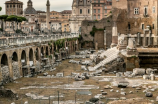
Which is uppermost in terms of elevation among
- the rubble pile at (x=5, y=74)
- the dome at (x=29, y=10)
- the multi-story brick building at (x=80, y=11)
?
the dome at (x=29, y=10)

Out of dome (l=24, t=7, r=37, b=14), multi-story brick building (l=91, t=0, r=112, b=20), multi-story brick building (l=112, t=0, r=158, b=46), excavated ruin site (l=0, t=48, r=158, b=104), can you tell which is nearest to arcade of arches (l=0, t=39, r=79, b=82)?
excavated ruin site (l=0, t=48, r=158, b=104)

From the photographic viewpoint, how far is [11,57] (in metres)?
24.4

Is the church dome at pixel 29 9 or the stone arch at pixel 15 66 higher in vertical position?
the church dome at pixel 29 9

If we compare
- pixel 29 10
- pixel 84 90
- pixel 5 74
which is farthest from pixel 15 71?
pixel 29 10

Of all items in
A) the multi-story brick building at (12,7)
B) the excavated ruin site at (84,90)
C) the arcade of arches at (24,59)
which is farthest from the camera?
the multi-story brick building at (12,7)

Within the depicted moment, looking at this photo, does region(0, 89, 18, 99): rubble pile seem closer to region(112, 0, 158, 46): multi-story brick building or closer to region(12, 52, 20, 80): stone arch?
region(12, 52, 20, 80): stone arch

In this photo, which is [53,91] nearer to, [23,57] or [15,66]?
[15,66]

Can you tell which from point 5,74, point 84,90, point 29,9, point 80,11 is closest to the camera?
point 84,90

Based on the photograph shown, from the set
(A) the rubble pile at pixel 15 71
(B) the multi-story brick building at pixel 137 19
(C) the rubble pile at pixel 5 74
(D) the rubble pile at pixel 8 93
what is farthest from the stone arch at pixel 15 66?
(B) the multi-story brick building at pixel 137 19

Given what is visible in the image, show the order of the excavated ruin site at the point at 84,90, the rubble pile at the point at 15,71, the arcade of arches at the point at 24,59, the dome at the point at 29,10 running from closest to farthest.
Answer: the excavated ruin site at the point at 84,90, the arcade of arches at the point at 24,59, the rubble pile at the point at 15,71, the dome at the point at 29,10

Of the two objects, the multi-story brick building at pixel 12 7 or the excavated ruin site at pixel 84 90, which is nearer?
the excavated ruin site at pixel 84 90

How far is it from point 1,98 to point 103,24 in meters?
43.9

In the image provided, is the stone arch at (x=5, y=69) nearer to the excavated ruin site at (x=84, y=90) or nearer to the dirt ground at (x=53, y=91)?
the excavated ruin site at (x=84, y=90)

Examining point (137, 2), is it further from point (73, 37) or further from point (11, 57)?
point (11, 57)
